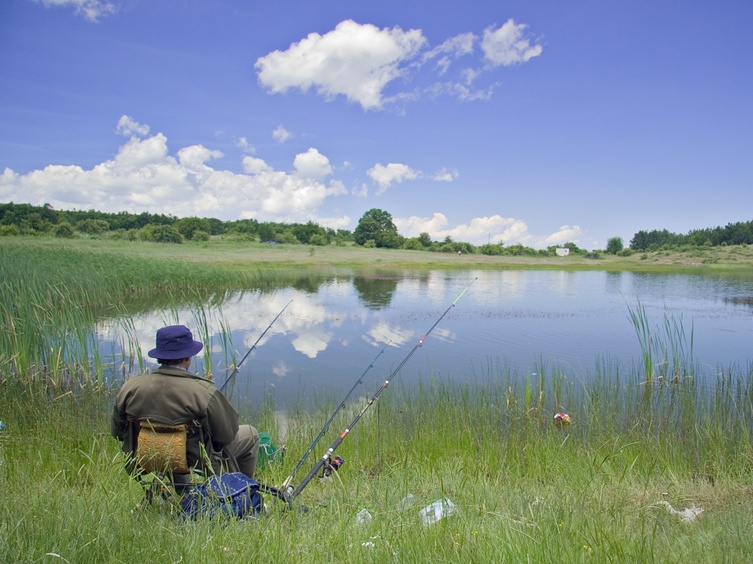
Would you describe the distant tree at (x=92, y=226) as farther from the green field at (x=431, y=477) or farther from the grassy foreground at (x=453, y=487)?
the grassy foreground at (x=453, y=487)

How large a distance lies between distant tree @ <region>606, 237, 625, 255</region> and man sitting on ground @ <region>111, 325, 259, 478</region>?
279 feet

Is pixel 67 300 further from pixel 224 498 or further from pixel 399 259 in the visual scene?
pixel 399 259

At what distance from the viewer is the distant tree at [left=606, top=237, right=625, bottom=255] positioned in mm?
80019

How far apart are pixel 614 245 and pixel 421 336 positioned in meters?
78.8

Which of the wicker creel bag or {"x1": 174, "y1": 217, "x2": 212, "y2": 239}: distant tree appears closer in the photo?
the wicker creel bag

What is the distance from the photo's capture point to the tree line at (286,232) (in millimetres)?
36438

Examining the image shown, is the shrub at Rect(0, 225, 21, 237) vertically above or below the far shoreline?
above

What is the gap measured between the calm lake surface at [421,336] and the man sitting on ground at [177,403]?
2522 mm

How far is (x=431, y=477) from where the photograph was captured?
4207 millimetres

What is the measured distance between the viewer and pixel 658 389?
7.70m

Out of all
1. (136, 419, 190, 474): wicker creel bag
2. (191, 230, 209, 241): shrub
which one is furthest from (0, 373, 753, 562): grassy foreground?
(191, 230, 209, 241): shrub

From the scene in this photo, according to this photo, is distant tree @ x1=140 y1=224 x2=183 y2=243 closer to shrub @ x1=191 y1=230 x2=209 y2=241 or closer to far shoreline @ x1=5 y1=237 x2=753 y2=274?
far shoreline @ x1=5 y1=237 x2=753 y2=274

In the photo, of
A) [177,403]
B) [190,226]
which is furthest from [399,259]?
[177,403]

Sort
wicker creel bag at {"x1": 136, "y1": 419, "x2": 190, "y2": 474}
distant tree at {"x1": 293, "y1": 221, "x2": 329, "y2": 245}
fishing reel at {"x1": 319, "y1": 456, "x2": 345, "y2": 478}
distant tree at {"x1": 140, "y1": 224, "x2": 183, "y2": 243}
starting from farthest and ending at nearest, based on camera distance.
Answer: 1. distant tree at {"x1": 293, "y1": 221, "x2": 329, "y2": 245}
2. distant tree at {"x1": 140, "y1": 224, "x2": 183, "y2": 243}
3. fishing reel at {"x1": 319, "y1": 456, "x2": 345, "y2": 478}
4. wicker creel bag at {"x1": 136, "y1": 419, "x2": 190, "y2": 474}
